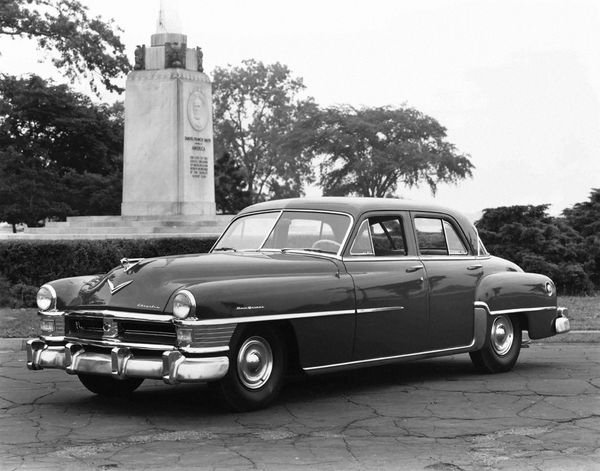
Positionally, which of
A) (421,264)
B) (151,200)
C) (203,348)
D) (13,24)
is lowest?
(203,348)

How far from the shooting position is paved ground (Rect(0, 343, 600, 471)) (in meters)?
5.92

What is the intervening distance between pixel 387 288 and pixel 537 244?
14366mm

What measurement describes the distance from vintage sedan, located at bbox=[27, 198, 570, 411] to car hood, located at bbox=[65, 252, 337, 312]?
1 cm

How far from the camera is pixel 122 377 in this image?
7.18 metres

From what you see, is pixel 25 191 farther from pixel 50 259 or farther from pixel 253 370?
pixel 253 370

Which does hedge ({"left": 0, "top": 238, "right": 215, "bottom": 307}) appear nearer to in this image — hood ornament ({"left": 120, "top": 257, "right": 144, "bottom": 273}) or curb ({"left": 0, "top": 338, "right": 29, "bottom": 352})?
curb ({"left": 0, "top": 338, "right": 29, "bottom": 352})

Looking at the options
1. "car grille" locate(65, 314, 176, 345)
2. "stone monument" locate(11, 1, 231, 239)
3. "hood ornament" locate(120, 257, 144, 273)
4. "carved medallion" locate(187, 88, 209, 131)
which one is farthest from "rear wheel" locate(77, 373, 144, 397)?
"carved medallion" locate(187, 88, 209, 131)

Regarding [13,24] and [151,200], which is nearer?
[151,200]

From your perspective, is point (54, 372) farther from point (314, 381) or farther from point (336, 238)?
A: point (336, 238)

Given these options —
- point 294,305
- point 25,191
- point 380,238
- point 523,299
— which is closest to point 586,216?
point 523,299

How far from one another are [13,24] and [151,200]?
59.6 ft

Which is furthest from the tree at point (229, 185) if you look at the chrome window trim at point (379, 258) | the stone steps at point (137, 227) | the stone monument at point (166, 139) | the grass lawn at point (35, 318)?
the chrome window trim at point (379, 258)

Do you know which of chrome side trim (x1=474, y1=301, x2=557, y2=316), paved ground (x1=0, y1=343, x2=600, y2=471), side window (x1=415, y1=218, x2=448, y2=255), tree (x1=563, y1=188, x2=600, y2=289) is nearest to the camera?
paved ground (x1=0, y1=343, x2=600, y2=471)

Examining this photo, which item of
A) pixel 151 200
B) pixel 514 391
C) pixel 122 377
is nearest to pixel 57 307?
pixel 122 377
